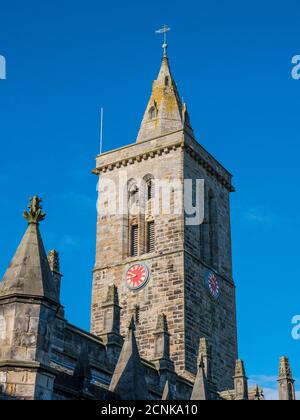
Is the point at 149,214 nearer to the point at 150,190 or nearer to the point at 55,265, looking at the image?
the point at 150,190

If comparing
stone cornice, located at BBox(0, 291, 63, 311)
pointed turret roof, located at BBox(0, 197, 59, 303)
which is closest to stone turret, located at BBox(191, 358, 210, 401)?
pointed turret roof, located at BBox(0, 197, 59, 303)

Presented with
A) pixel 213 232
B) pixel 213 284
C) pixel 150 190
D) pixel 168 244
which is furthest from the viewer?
pixel 213 232

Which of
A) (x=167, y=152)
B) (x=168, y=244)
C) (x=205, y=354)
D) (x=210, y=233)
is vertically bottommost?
(x=205, y=354)

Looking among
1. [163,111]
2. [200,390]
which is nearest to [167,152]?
[163,111]

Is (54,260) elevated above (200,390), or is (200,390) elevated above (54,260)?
(54,260)

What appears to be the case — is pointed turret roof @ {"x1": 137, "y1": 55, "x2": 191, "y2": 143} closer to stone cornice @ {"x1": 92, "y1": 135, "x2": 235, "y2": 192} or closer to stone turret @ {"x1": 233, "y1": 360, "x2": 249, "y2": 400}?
stone cornice @ {"x1": 92, "y1": 135, "x2": 235, "y2": 192}

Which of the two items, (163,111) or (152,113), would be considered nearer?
(163,111)

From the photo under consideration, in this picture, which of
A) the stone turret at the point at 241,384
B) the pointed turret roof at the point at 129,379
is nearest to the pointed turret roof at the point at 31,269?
the pointed turret roof at the point at 129,379

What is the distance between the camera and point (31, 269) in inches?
624

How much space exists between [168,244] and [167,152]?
5.41 m

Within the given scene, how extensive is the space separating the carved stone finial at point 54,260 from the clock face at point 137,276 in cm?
941
